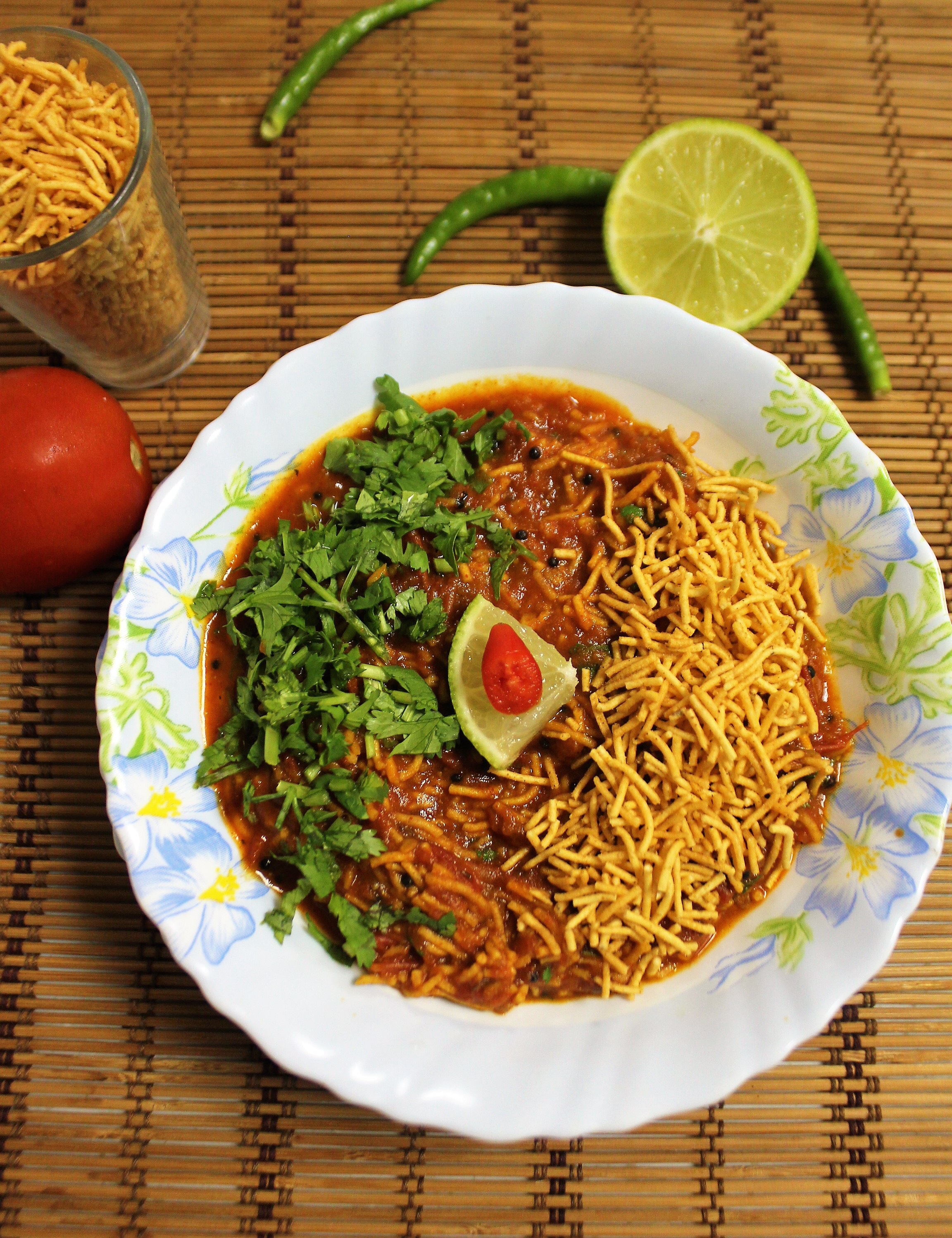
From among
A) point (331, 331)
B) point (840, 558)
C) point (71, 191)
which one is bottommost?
point (840, 558)

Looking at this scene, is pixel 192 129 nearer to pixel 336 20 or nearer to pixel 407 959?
pixel 336 20

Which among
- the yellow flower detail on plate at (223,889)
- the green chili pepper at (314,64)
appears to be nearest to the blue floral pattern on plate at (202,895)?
the yellow flower detail on plate at (223,889)

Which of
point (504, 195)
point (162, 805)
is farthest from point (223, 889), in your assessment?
point (504, 195)

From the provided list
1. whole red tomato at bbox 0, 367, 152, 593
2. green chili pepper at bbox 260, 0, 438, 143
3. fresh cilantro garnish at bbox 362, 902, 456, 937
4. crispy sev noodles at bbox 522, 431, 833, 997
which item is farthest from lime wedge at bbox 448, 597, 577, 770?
green chili pepper at bbox 260, 0, 438, 143

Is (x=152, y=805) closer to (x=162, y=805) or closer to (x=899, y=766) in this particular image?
(x=162, y=805)

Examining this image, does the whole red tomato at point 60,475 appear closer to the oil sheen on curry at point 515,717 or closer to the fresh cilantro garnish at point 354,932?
the oil sheen on curry at point 515,717

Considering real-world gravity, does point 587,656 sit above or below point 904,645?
below
